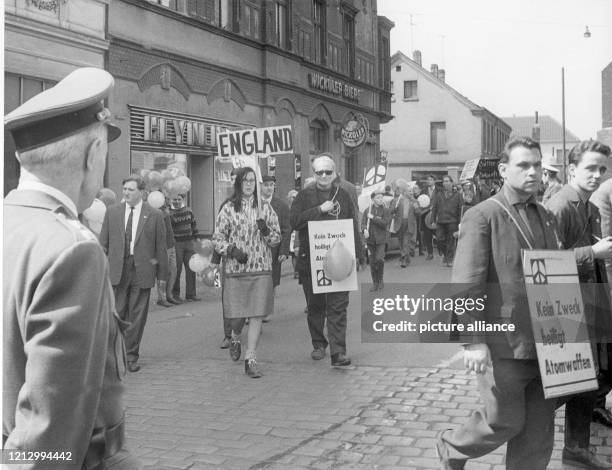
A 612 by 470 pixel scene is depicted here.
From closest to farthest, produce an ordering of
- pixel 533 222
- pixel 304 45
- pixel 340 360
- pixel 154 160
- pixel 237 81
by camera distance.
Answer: pixel 533 222 → pixel 340 360 → pixel 154 160 → pixel 237 81 → pixel 304 45

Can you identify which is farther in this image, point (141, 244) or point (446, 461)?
point (141, 244)

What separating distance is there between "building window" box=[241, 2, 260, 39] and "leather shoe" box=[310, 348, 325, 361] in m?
11.2

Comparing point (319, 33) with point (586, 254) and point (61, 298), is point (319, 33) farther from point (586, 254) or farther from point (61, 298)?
point (61, 298)

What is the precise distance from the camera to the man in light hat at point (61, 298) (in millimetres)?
1470

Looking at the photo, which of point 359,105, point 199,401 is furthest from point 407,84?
point 199,401

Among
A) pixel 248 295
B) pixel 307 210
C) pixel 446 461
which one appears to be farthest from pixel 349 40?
pixel 446 461

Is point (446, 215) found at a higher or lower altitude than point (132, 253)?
higher

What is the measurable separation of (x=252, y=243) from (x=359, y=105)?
44.8 feet

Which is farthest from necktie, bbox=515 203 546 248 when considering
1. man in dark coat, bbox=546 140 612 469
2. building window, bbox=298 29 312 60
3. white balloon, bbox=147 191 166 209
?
building window, bbox=298 29 312 60

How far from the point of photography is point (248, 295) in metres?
6.23

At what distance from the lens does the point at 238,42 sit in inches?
633

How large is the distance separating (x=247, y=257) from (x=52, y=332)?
187 inches

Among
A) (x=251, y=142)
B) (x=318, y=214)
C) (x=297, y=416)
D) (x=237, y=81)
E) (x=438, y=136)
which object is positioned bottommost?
(x=297, y=416)

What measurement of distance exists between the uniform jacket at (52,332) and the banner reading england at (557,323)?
7.16ft
